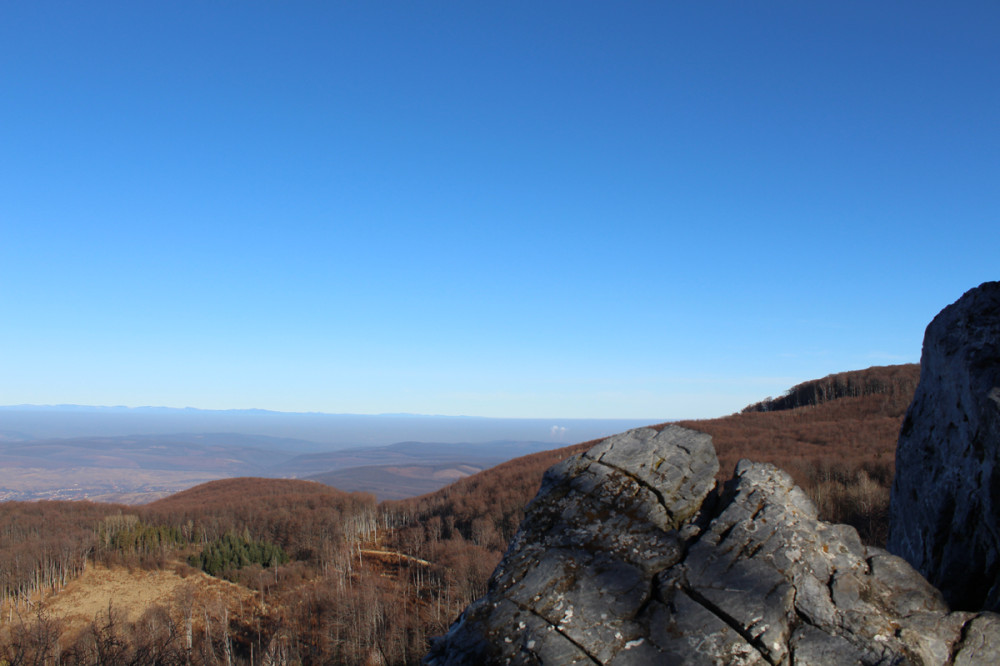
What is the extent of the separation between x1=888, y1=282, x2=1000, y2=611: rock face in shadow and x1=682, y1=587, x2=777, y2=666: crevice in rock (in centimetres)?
372

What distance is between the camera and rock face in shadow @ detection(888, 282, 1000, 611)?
7.67 meters

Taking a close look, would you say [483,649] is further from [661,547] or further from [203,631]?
[203,631]

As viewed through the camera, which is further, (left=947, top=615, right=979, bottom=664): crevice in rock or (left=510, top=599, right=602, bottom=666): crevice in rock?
(left=510, top=599, right=602, bottom=666): crevice in rock

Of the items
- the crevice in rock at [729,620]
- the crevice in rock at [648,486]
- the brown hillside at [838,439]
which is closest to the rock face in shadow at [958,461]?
the crevice in rock at [729,620]

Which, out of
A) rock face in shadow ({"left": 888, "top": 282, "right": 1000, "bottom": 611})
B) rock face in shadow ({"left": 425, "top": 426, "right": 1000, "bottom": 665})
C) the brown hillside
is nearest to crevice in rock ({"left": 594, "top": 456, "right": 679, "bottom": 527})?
rock face in shadow ({"left": 425, "top": 426, "right": 1000, "bottom": 665})

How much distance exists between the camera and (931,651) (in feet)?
18.2

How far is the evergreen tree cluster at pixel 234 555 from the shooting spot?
281ft

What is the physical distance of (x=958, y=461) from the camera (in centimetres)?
863

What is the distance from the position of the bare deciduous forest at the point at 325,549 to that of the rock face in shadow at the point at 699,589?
32.5 meters

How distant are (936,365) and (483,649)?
942cm

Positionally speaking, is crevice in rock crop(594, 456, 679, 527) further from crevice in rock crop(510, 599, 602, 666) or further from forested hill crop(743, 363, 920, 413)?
forested hill crop(743, 363, 920, 413)

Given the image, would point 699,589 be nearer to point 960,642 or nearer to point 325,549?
point 960,642

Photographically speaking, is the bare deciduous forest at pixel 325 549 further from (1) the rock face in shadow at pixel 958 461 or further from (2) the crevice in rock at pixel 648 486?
(1) the rock face in shadow at pixel 958 461

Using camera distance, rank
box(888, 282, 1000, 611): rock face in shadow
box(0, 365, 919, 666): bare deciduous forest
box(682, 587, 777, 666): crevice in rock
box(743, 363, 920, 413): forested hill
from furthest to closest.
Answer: box(743, 363, 920, 413): forested hill → box(0, 365, 919, 666): bare deciduous forest → box(888, 282, 1000, 611): rock face in shadow → box(682, 587, 777, 666): crevice in rock
